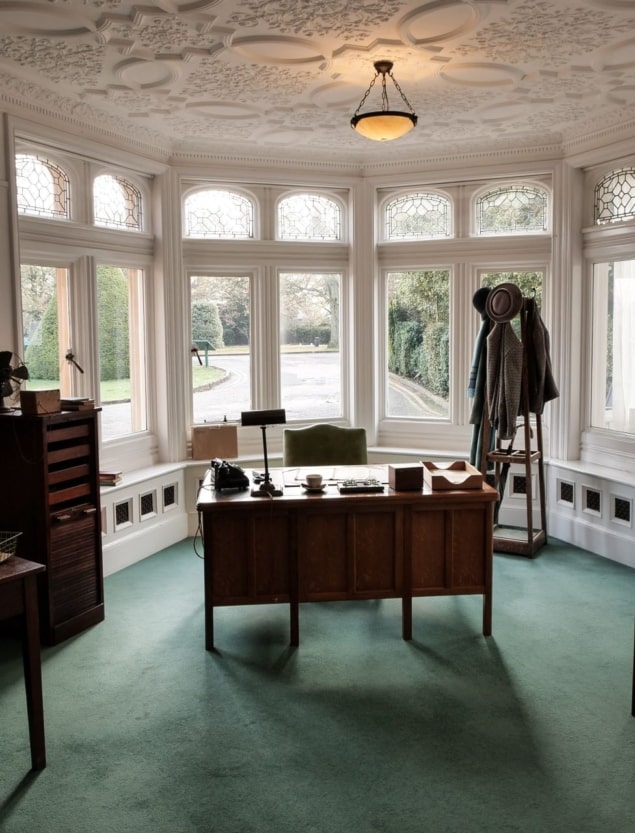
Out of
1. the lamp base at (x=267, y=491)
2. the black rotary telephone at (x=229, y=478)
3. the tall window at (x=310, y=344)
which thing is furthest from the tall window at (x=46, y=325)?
the tall window at (x=310, y=344)

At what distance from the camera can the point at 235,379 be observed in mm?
6734

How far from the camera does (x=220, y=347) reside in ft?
21.9

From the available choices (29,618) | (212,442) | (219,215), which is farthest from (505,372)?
(29,618)

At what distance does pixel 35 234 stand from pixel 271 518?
8.70 feet

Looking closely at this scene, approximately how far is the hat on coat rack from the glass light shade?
1.68 metres

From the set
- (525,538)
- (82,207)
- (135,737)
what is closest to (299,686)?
(135,737)

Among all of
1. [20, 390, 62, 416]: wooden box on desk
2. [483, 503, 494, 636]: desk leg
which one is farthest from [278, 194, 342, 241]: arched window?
[483, 503, 494, 636]: desk leg

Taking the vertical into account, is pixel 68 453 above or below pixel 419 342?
below

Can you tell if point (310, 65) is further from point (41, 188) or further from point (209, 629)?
point (209, 629)

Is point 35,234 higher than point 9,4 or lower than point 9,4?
lower

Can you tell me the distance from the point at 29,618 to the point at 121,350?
342cm

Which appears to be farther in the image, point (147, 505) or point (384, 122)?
point (147, 505)

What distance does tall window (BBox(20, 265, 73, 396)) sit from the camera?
16.9 feet

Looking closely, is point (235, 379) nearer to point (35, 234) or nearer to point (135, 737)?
point (35, 234)
